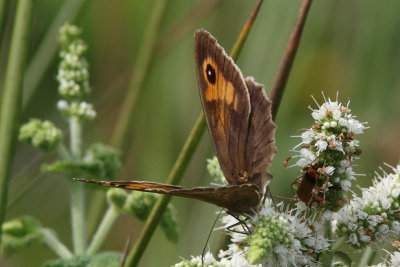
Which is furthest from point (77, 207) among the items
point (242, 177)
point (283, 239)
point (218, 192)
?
point (283, 239)

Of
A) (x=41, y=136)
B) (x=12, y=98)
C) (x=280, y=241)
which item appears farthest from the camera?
(x=41, y=136)

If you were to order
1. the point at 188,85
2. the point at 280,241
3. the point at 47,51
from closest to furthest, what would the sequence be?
the point at 280,241 → the point at 47,51 → the point at 188,85

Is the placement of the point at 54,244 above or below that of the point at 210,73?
below

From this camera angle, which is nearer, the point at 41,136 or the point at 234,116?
the point at 234,116

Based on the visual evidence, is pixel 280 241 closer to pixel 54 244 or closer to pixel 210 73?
pixel 210 73

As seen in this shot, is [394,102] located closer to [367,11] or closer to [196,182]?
[367,11]

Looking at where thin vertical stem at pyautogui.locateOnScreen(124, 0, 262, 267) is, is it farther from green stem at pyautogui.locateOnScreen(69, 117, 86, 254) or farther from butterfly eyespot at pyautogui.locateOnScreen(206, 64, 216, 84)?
green stem at pyautogui.locateOnScreen(69, 117, 86, 254)
